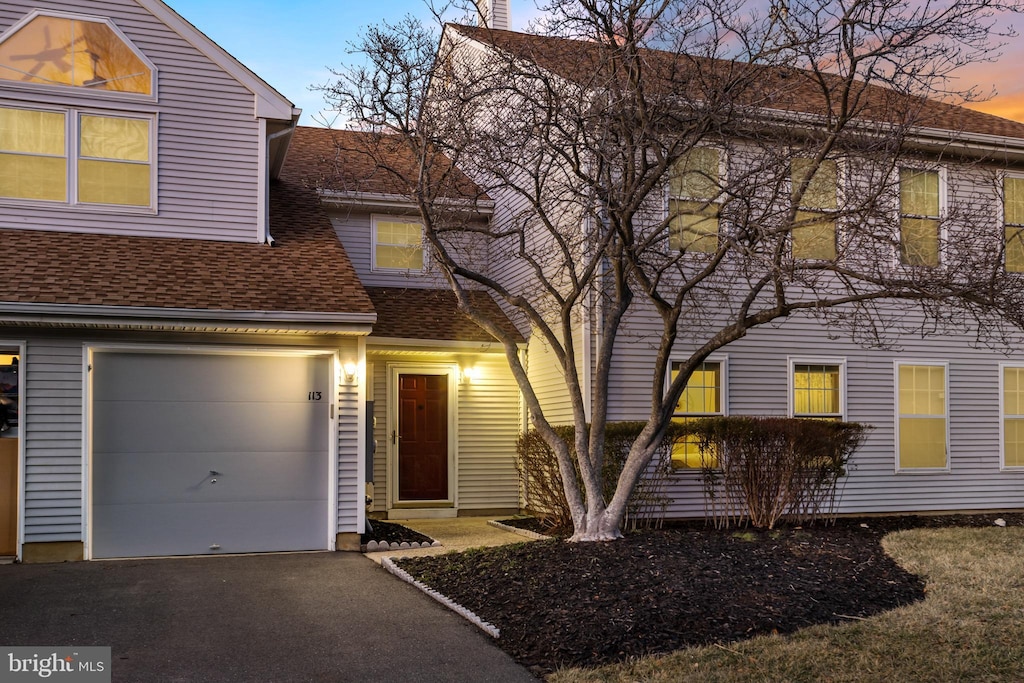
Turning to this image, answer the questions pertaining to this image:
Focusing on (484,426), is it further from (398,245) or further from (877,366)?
(877,366)

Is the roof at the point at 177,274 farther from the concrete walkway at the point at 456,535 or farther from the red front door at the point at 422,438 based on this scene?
the concrete walkway at the point at 456,535

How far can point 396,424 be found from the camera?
14.3m

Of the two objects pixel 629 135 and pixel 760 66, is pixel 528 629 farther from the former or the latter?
pixel 760 66

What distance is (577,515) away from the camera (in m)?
10.0

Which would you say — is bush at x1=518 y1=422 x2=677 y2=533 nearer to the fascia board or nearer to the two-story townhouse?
the two-story townhouse

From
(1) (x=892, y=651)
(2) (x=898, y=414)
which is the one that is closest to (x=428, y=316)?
(2) (x=898, y=414)

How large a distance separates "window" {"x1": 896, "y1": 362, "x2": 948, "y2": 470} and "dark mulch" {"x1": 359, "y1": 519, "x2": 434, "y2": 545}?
275 inches

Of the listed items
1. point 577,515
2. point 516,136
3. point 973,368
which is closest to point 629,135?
point 516,136

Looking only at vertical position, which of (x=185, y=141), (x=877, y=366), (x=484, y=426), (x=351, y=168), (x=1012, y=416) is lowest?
(x=484, y=426)

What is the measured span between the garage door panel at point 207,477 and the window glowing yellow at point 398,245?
4634mm

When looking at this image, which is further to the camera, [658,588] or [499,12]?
[499,12]

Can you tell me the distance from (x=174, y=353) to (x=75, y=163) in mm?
2806

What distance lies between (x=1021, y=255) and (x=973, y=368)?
1954 millimetres

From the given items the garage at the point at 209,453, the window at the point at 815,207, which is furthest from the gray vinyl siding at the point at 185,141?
the window at the point at 815,207
